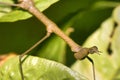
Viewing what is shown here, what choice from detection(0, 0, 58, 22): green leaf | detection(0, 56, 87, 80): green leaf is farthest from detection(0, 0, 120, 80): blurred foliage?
detection(0, 56, 87, 80): green leaf

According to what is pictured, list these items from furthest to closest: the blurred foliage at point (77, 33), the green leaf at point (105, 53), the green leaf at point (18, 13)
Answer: the green leaf at point (105, 53), the blurred foliage at point (77, 33), the green leaf at point (18, 13)

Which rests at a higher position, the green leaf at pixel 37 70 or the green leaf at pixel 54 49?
the green leaf at pixel 37 70

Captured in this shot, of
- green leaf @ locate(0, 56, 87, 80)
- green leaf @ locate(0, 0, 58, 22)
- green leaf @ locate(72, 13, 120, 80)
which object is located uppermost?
green leaf @ locate(0, 0, 58, 22)

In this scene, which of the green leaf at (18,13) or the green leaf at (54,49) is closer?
the green leaf at (18,13)

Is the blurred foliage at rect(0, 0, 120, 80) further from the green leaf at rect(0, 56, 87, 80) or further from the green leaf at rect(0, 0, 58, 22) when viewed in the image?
the green leaf at rect(0, 56, 87, 80)

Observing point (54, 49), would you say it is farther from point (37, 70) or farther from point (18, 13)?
point (37, 70)

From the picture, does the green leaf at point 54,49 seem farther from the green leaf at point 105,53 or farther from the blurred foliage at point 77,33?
the green leaf at point 105,53

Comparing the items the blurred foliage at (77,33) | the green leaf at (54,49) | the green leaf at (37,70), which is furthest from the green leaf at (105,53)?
the green leaf at (37,70)

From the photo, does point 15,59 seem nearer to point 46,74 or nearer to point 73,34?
point 46,74
